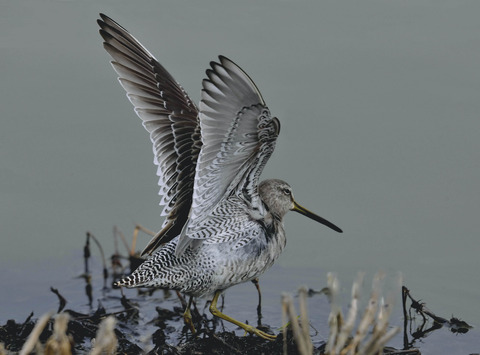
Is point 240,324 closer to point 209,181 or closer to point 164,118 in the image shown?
point 209,181

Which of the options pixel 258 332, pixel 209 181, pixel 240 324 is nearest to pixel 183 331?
pixel 240 324

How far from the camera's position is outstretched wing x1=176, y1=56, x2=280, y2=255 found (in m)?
4.09

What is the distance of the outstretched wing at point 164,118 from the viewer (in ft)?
16.6

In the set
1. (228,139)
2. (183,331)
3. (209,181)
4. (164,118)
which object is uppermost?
(164,118)

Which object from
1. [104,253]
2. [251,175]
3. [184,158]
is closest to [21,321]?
[104,253]

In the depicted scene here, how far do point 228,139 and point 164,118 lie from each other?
103 centimetres

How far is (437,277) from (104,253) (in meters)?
2.46

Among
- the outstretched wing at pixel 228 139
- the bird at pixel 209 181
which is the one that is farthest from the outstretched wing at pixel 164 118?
the outstretched wing at pixel 228 139

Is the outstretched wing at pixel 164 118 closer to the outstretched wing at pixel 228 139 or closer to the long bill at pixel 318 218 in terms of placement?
the outstretched wing at pixel 228 139

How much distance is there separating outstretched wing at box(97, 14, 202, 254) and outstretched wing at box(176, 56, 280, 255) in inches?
16.8

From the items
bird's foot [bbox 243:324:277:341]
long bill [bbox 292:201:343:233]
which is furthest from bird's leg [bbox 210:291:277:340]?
long bill [bbox 292:201:343:233]

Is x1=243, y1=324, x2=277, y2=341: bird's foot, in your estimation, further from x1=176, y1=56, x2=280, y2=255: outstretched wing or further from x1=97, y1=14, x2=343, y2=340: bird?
x1=176, y1=56, x2=280, y2=255: outstretched wing

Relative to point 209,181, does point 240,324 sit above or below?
below

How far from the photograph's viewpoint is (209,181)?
4.41 m
